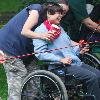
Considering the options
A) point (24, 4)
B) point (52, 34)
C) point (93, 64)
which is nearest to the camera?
point (52, 34)

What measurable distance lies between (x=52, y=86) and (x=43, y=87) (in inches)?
6.0

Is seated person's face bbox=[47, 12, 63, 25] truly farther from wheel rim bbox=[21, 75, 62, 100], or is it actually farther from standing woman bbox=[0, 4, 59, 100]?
wheel rim bbox=[21, 75, 62, 100]

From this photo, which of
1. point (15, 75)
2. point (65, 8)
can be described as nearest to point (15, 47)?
point (15, 75)

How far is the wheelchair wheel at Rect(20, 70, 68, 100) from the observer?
20.5 feet

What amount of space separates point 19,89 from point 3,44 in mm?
609

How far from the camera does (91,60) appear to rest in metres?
7.21

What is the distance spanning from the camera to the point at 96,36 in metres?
7.45

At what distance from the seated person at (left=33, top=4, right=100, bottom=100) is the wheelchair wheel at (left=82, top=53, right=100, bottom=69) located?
0.48m

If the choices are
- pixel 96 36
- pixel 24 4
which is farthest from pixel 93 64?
pixel 24 4

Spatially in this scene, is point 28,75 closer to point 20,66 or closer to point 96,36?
point 20,66

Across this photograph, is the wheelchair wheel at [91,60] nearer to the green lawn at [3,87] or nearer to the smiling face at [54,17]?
the smiling face at [54,17]

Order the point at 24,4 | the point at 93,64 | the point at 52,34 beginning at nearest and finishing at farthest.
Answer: the point at 52,34 < the point at 93,64 < the point at 24,4

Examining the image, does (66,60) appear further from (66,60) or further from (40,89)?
(40,89)

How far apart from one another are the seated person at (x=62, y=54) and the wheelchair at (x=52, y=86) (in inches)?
2.9
